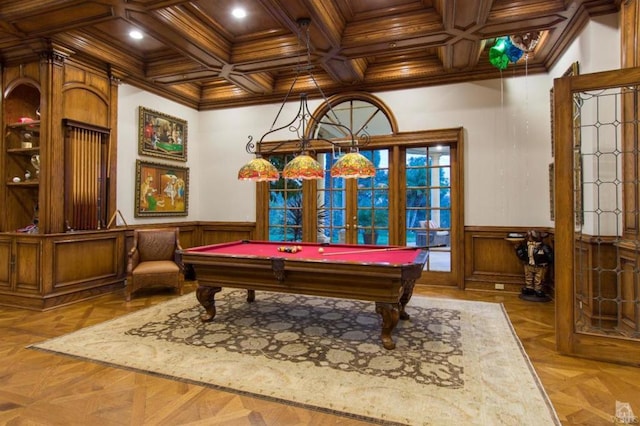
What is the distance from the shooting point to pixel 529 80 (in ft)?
17.0

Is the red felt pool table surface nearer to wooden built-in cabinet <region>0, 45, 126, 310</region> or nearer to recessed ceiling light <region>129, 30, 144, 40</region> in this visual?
wooden built-in cabinet <region>0, 45, 126, 310</region>

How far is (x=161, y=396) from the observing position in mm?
2312

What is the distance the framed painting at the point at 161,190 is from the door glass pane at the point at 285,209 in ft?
5.34

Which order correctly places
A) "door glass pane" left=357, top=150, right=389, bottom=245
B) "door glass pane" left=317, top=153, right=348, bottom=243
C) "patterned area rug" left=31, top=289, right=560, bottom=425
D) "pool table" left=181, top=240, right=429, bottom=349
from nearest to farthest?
"patterned area rug" left=31, top=289, right=560, bottom=425 < "pool table" left=181, top=240, right=429, bottom=349 < "door glass pane" left=357, top=150, right=389, bottom=245 < "door glass pane" left=317, top=153, right=348, bottom=243

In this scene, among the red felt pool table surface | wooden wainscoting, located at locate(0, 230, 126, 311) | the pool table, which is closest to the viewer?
the pool table

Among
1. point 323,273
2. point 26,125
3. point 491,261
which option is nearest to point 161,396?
point 323,273

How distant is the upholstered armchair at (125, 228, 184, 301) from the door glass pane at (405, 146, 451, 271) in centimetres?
362

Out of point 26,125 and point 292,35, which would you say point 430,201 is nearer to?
point 292,35

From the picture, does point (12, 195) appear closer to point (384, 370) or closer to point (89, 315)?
point (89, 315)

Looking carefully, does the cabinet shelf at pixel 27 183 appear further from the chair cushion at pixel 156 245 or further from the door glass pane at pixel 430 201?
the door glass pane at pixel 430 201

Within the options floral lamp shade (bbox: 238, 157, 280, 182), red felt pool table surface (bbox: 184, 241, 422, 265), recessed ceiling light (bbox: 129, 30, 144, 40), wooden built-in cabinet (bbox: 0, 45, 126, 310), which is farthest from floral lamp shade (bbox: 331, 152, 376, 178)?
wooden built-in cabinet (bbox: 0, 45, 126, 310)

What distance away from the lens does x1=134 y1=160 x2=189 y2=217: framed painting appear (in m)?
5.69

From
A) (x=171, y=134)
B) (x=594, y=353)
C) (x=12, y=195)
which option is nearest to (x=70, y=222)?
(x=12, y=195)

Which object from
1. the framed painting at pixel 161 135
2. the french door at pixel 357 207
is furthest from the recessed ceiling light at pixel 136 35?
the french door at pixel 357 207
